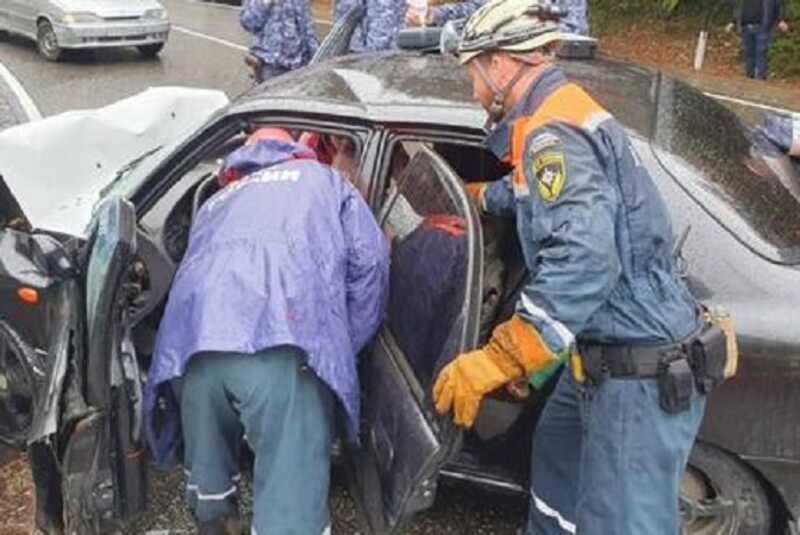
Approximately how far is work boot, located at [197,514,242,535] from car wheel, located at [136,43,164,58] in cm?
1130

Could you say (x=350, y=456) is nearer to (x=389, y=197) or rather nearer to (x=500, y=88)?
(x=389, y=197)

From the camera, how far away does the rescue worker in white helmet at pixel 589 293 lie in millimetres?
2570

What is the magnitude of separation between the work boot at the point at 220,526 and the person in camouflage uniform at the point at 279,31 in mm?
4418

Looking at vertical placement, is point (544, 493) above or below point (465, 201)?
below

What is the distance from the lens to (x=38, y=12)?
43.4 feet

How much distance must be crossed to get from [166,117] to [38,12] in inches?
378

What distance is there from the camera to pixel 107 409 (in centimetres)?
283

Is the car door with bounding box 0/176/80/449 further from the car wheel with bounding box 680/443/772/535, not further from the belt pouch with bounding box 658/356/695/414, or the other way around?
the car wheel with bounding box 680/443/772/535

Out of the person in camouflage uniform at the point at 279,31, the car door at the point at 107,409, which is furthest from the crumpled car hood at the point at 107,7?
the car door at the point at 107,409

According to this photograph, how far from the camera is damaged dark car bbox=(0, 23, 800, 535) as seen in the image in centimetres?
278

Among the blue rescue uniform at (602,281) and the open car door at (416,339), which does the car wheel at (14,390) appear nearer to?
the open car door at (416,339)

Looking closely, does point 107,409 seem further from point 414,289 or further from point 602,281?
point 602,281

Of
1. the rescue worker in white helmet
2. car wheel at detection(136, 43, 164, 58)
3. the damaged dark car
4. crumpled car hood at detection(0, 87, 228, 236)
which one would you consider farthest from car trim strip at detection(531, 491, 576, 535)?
car wheel at detection(136, 43, 164, 58)

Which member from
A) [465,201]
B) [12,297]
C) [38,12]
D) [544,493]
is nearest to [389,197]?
[465,201]
